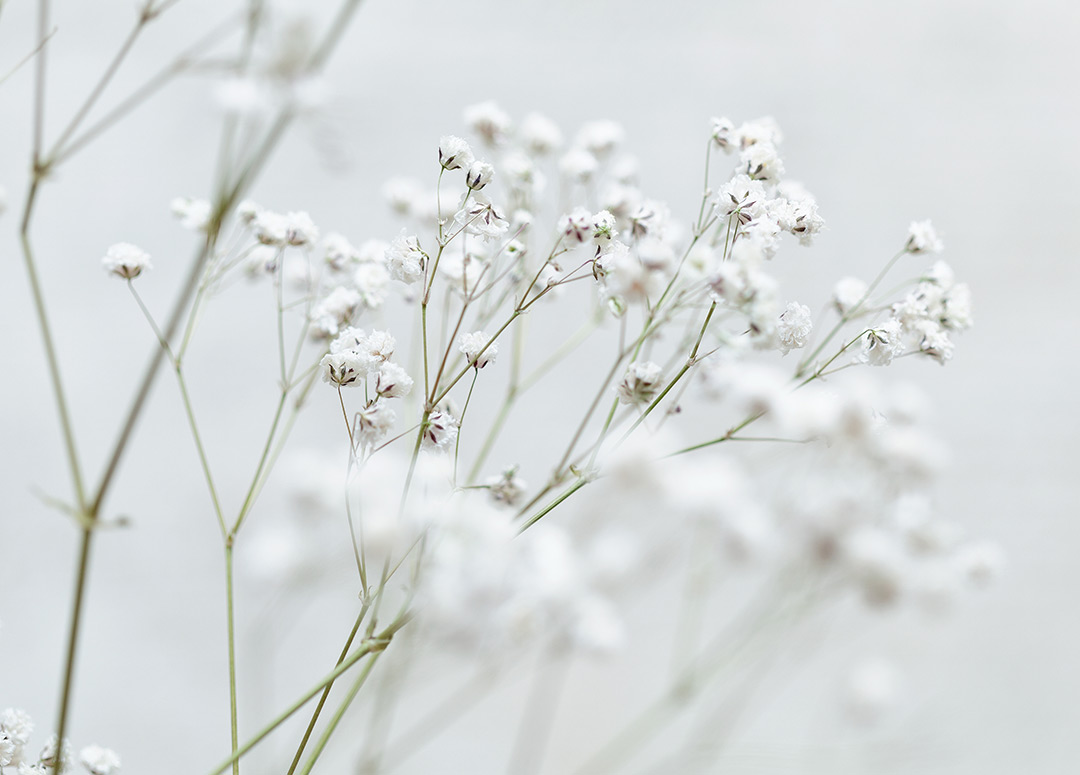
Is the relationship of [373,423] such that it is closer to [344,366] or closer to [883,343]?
[344,366]

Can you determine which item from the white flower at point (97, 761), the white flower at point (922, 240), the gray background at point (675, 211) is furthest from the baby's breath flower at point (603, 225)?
the gray background at point (675, 211)

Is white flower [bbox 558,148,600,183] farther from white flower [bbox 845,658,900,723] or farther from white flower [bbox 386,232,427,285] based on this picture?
white flower [bbox 845,658,900,723]

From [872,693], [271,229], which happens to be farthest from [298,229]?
[872,693]

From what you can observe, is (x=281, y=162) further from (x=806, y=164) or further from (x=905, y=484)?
(x=905, y=484)

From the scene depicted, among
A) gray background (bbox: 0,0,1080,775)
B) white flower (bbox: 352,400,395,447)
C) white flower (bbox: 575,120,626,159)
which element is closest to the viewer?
white flower (bbox: 352,400,395,447)

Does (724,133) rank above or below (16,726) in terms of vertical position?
above

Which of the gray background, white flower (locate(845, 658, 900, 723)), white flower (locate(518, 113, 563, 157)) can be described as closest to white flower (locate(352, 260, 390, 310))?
white flower (locate(518, 113, 563, 157))
